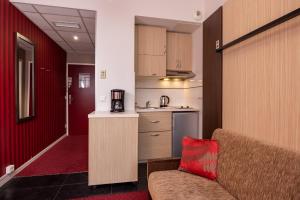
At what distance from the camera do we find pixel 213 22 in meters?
2.43

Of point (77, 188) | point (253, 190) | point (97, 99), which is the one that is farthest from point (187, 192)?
point (97, 99)

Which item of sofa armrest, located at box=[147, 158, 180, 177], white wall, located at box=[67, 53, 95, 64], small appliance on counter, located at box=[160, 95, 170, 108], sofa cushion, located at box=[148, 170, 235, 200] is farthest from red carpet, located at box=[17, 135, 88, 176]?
white wall, located at box=[67, 53, 95, 64]

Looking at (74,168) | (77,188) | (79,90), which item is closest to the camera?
(77,188)

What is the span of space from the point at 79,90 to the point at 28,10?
2645 mm

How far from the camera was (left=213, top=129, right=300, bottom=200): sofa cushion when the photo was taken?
102 centimetres

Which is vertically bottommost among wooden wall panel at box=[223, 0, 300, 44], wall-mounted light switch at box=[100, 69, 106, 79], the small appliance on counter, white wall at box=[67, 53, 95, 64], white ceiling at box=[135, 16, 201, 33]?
the small appliance on counter

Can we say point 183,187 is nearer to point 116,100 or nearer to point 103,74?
point 116,100

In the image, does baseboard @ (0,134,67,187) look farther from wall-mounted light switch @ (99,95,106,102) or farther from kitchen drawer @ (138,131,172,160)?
kitchen drawer @ (138,131,172,160)

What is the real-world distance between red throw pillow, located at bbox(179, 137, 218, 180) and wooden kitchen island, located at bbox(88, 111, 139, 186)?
0.77 meters

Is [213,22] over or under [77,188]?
over

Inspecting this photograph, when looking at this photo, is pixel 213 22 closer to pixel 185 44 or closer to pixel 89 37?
pixel 185 44

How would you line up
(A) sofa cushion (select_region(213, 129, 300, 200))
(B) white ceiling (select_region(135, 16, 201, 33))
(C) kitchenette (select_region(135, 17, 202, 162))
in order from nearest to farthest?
1. (A) sofa cushion (select_region(213, 129, 300, 200))
2. (B) white ceiling (select_region(135, 16, 201, 33))
3. (C) kitchenette (select_region(135, 17, 202, 162))

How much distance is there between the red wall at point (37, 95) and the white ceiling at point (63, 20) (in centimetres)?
13

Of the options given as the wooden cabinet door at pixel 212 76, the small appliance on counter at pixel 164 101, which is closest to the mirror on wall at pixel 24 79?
the small appliance on counter at pixel 164 101
